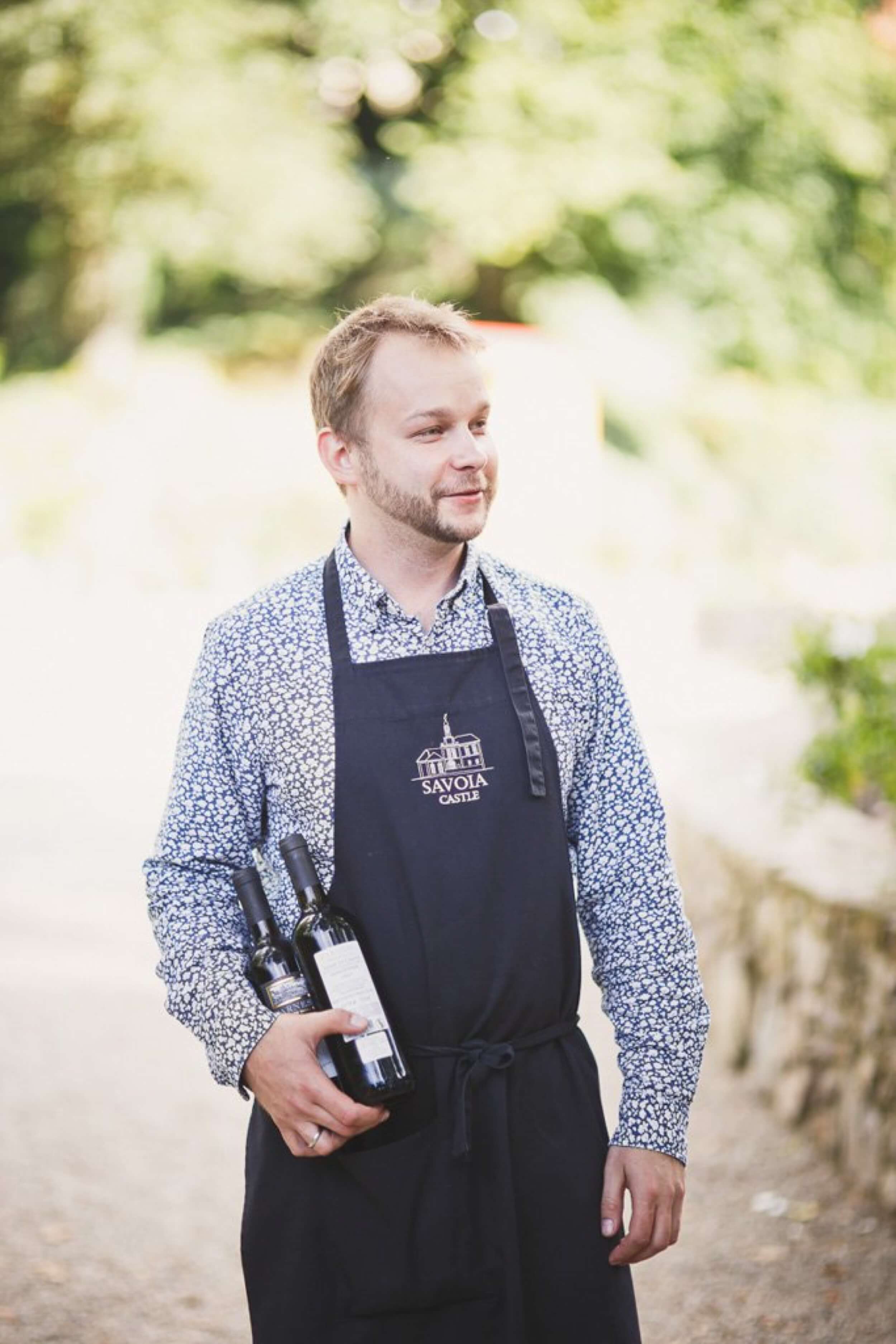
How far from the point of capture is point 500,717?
215cm

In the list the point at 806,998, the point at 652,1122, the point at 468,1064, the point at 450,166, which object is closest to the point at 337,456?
the point at 468,1064

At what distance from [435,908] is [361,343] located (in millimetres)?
838

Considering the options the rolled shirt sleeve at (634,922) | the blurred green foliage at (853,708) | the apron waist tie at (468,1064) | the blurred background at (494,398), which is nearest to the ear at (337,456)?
the rolled shirt sleeve at (634,922)

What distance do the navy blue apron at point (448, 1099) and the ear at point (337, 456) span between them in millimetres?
327

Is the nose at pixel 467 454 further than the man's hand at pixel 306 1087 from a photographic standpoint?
Yes

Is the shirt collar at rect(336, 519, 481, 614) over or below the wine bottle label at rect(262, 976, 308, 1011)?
over

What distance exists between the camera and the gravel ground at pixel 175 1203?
3.80 metres

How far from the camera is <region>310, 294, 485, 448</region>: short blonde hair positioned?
2213 millimetres

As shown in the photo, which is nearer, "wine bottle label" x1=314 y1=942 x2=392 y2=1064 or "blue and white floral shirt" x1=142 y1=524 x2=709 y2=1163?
"wine bottle label" x1=314 y1=942 x2=392 y2=1064

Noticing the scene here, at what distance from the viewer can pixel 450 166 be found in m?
22.2

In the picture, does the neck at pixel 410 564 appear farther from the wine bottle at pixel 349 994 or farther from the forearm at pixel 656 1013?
the forearm at pixel 656 1013

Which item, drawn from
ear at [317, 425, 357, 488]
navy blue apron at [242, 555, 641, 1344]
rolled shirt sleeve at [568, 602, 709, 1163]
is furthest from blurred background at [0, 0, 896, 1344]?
ear at [317, 425, 357, 488]

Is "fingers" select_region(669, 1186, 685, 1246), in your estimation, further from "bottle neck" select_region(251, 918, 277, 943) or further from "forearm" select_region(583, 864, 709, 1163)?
"bottle neck" select_region(251, 918, 277, 943)

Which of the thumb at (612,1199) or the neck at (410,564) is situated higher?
the neck at (410,564)
